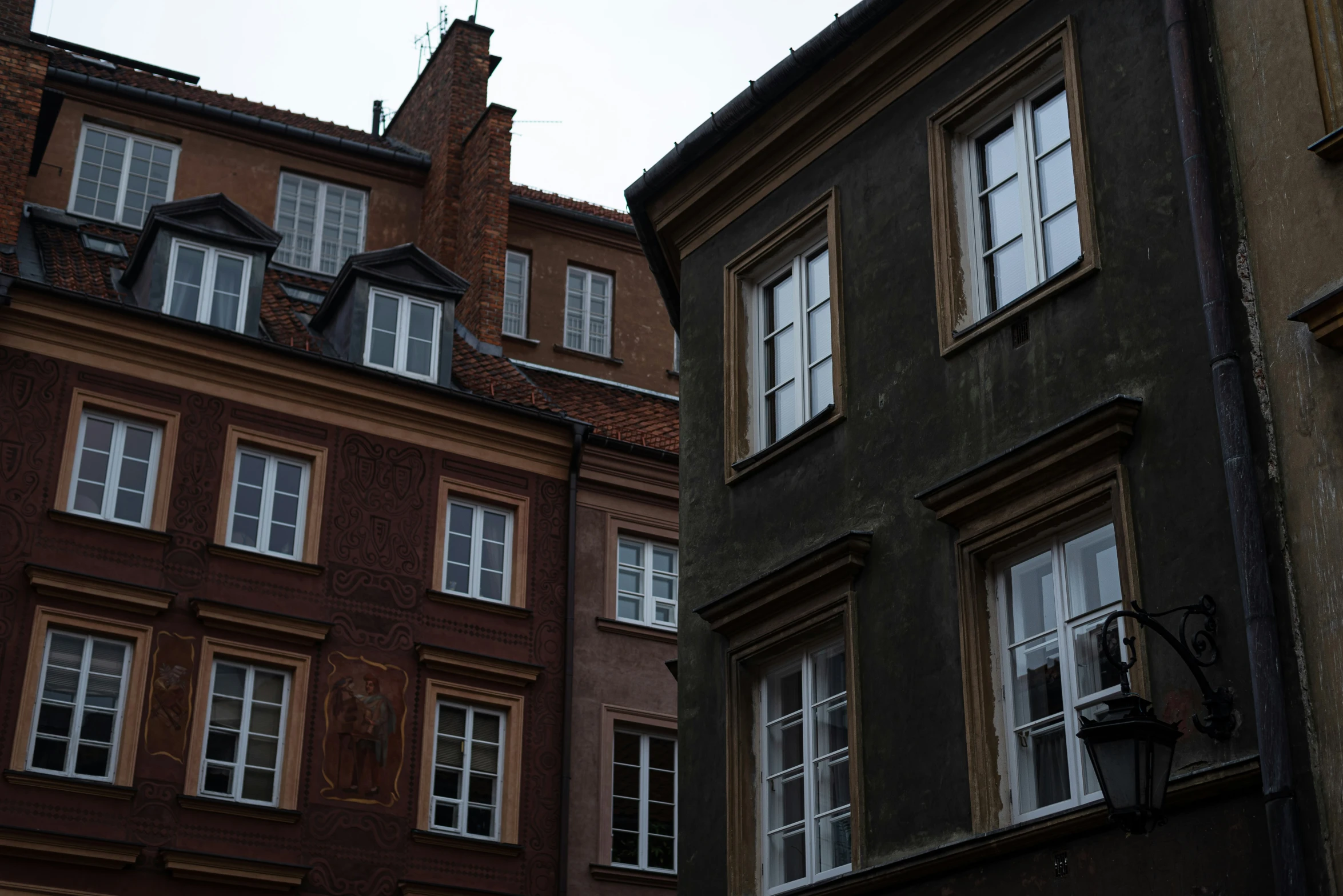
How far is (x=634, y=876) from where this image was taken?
21.2 m

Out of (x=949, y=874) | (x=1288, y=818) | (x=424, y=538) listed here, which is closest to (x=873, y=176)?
(x=949, y=874)

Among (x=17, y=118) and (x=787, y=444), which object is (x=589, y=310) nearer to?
(x=17, y=118)

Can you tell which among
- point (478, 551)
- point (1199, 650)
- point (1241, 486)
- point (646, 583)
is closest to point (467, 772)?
point (478, 551)

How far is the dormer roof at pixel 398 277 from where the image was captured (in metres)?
23.1

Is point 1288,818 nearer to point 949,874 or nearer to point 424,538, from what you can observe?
point 949,874

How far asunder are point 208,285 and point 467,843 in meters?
7.85

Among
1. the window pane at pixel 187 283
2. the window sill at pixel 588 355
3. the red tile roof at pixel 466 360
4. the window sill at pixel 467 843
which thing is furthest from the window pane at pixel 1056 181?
the window sill at pixel 588 355

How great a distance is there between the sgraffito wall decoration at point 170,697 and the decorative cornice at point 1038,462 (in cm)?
1099

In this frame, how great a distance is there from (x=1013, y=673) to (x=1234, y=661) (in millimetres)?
1883

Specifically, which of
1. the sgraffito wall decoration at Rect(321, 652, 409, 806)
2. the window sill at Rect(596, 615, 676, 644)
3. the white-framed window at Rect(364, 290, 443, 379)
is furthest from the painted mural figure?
the white-framed window at Rect(364, 290, 443, 379)

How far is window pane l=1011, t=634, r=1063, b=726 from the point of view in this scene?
996 cm

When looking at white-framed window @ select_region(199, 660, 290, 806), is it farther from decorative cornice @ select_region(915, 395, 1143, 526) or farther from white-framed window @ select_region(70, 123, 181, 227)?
decorative cornice @ select_region(915, 395, 1143, 526)

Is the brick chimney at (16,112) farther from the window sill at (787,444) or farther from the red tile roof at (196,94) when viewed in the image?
the window sill at (787,444)

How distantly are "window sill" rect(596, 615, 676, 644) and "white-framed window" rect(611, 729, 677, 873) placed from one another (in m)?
1.31
